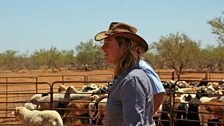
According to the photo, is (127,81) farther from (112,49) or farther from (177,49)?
(177,49)

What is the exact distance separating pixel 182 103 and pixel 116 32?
319 inches

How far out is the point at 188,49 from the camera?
4172cm

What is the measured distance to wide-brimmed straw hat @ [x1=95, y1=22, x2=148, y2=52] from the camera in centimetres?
304

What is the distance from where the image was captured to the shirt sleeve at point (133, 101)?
279 cm

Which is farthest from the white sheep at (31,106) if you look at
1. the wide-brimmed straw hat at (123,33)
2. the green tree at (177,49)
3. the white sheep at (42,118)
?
the green tree at (177,49)

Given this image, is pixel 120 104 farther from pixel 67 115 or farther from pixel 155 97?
pixel 67 115

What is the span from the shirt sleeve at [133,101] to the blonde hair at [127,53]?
A: 172 mm

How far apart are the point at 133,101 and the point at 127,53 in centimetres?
39

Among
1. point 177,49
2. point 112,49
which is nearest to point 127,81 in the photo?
point 112,49

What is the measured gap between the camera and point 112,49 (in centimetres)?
307

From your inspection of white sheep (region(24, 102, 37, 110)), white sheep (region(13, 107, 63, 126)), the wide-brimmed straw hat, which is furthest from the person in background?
white sheep (region(24, 102, 37, 110))

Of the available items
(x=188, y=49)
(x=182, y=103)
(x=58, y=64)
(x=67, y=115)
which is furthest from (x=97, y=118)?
(x=58, y=64)

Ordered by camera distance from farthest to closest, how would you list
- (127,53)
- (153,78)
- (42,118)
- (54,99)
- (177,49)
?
1. (177,49)
2. (54,99)
3. (42,118)
4. (153,78)
5. (127,53)

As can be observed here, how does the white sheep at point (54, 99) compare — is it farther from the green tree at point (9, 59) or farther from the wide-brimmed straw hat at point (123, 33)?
the green tree at point (9, 59)
